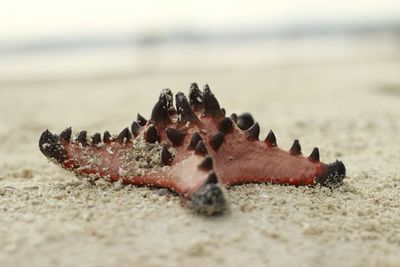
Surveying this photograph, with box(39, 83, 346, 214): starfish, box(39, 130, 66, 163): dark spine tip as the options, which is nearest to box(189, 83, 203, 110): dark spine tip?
box(39, 83, 346, 214): starfish

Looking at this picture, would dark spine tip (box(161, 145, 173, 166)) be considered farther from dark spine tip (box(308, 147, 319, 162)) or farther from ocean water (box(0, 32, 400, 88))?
ocean water (box(0, 32, 400, 88))

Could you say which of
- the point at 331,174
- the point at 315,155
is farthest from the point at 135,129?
the point at 331,174

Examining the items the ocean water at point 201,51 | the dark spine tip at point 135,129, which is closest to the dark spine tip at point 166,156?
the dark spine tip at point 135,129

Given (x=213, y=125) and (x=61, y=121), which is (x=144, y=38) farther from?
(x=213, y=125)

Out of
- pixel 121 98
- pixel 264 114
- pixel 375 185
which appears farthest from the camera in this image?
pixel 121 98

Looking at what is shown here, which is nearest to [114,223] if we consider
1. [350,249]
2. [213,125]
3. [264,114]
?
[213,125]
